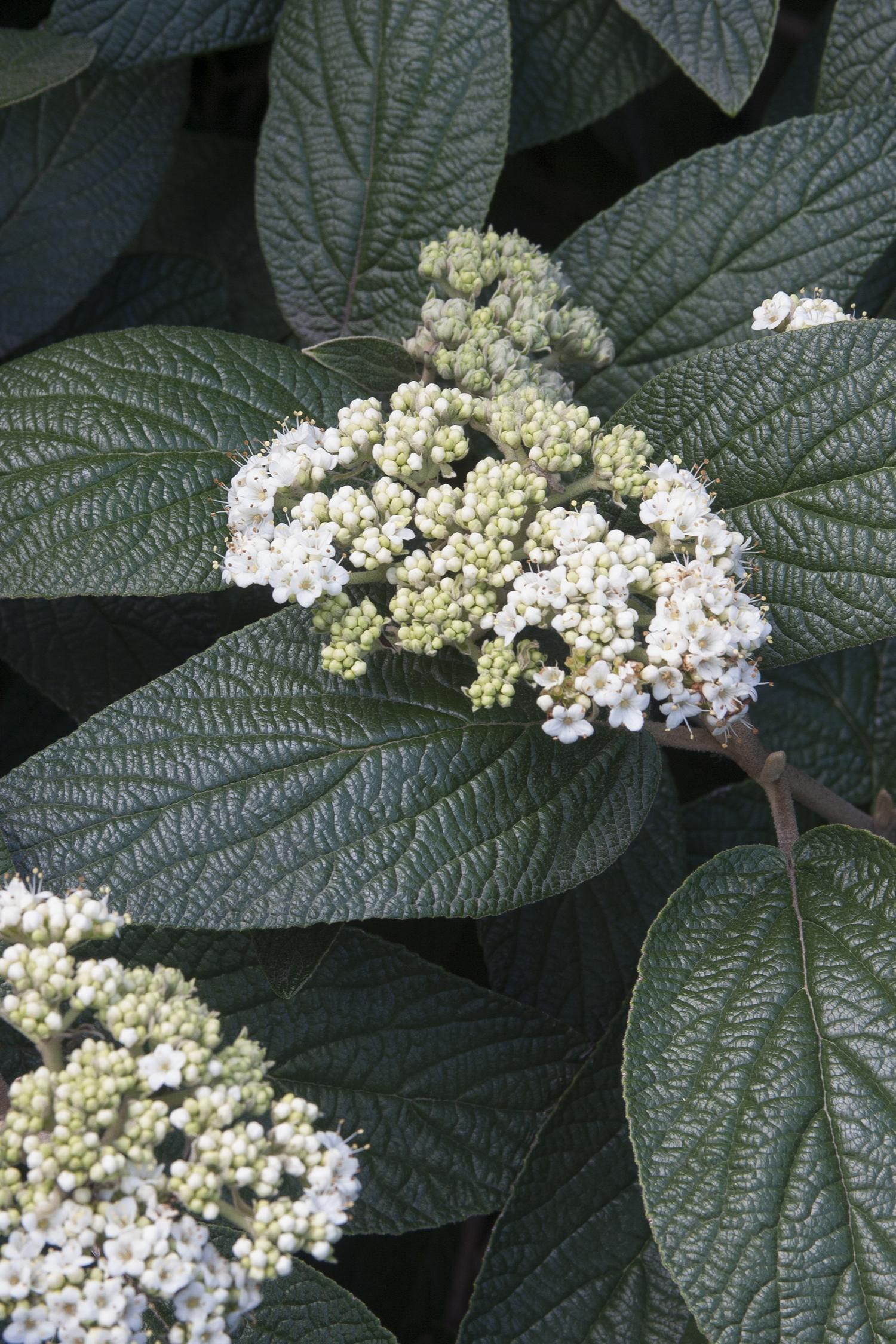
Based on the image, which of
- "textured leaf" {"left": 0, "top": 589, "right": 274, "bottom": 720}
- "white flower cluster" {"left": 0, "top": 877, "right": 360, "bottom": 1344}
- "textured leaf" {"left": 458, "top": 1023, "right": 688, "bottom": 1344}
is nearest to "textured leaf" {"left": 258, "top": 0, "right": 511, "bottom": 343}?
"textured leaf" {"left": 0, "top": 589, "right": 274, "bottom": 720}

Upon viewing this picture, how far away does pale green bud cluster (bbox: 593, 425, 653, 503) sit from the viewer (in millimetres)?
1659

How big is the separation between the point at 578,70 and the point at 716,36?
1.34 ft

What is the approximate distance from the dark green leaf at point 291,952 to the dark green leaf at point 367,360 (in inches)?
34.9

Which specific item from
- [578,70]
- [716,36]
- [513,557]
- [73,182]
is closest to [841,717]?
[513,557]

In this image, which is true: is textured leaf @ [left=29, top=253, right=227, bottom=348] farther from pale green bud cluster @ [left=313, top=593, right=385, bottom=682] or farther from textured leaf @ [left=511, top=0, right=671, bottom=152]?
pale green bud cluster @ [left=313, top=593, right=385, bottom=682]

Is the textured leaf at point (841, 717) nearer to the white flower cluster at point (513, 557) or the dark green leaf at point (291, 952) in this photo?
the white flower cluster at point (513, 557)

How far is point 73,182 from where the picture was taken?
8.25 ft

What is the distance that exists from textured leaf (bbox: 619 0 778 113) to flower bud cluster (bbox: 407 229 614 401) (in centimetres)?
53

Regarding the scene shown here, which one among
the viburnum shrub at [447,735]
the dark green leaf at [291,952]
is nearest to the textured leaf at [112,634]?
the viburnum shrub at [447,735]

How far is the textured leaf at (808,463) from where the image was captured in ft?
5.55

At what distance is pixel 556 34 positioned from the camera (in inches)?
101

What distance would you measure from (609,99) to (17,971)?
2.12 metres

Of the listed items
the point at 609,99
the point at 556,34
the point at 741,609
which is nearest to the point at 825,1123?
the point at 741,609

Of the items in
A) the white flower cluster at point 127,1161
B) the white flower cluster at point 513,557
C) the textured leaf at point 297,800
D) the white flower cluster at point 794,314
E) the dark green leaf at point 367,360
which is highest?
the white flower cluster at point 794,314
